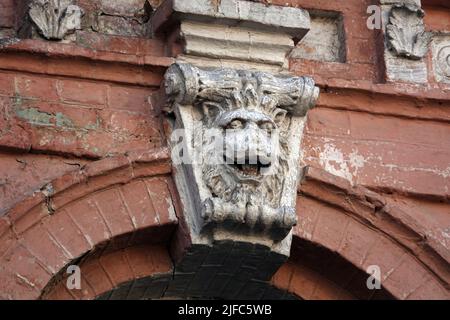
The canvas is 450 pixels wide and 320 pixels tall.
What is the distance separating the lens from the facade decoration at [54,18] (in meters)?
6.70

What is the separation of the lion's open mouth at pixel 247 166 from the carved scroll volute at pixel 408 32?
3.72 ft

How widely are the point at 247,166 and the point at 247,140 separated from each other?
117mm

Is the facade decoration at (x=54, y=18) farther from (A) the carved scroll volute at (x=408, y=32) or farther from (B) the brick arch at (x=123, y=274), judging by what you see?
(A) the carved scroll volute at (x=408, y=32)

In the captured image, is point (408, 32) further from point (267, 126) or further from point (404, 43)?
point (267, 126)

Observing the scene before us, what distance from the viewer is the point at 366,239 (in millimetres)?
6727

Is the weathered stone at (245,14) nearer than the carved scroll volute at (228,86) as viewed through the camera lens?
No

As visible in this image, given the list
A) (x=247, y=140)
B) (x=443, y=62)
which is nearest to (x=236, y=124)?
(x=247, y=140)

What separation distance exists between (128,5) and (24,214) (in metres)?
1.36

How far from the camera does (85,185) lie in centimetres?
642

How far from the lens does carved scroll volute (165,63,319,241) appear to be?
21.0 ft

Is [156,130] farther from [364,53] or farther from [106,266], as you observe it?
[364,53]

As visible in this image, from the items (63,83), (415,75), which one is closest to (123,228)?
(63,83)

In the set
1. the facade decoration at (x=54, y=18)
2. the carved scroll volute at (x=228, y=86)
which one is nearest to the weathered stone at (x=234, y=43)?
the carved scroll volute at (x=228, y=86)

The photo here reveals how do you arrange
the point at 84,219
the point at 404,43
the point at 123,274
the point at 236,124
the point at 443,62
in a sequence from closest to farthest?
the point at 84,219 → the point at 236,124 → the point at 123,274 → the point at 404,43 → the point at 443,62
